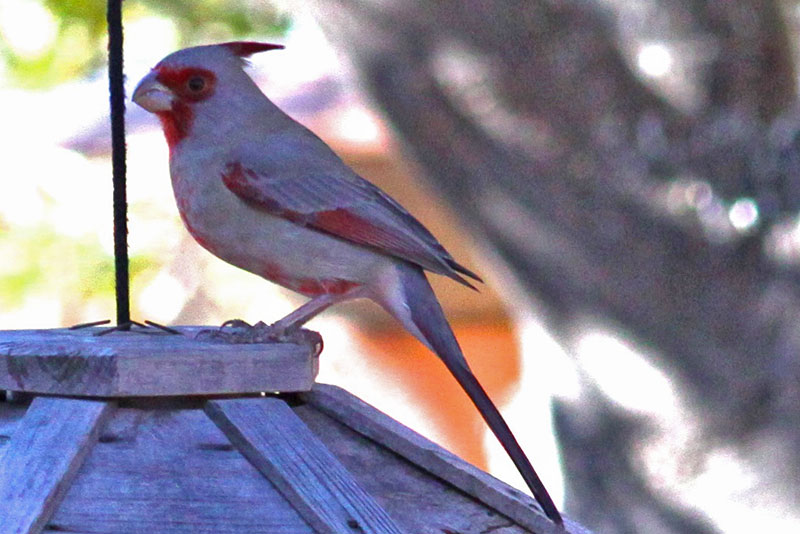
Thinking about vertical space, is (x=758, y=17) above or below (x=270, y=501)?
above

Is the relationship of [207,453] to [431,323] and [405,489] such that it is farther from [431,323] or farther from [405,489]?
[431,323]

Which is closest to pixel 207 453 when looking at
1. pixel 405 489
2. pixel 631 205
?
pixel 405 489

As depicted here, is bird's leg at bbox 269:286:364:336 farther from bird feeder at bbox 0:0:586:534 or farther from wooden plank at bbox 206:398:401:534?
wooden plank at bbox 206:398:401:534

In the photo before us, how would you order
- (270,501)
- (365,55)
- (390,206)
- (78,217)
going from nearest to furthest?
(270,501), (390,206), (365,55), (78,217)

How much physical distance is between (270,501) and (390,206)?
892 millimetres

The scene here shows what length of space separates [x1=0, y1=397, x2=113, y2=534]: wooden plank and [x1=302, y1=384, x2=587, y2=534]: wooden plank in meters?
0.33

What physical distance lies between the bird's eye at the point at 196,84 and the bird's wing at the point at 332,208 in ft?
0.42

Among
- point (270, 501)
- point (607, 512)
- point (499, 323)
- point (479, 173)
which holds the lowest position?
point (270, 501)

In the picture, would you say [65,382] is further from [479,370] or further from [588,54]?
[479,370]

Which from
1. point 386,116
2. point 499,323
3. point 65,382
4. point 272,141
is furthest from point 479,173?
point 499,323

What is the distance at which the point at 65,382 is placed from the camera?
1403mm

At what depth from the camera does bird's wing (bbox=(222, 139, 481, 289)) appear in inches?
79.7

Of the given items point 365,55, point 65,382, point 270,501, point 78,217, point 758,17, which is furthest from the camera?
point 78,217

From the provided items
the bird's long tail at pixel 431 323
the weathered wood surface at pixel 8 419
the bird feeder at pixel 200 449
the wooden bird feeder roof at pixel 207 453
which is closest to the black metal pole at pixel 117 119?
the bird feeder at pixel 200 449
